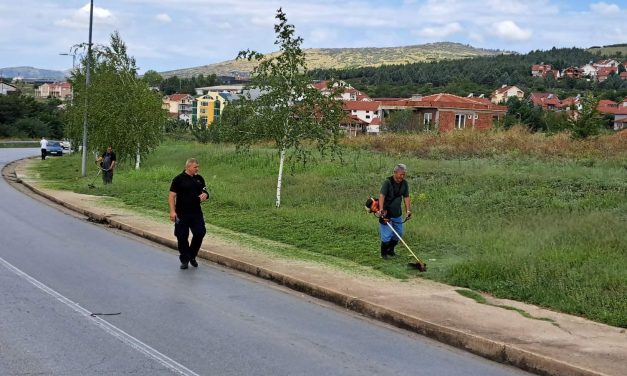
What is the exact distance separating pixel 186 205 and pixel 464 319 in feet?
17.8

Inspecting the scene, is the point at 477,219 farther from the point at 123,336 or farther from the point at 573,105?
the point at 573,105

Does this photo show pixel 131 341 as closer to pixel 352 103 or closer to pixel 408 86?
pixel 352 103

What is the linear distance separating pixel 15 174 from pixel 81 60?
36.3 ft

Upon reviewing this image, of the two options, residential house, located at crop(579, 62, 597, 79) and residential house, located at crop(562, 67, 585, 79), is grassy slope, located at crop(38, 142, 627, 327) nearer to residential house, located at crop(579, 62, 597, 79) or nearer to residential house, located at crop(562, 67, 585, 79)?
residential house, located at crop(562, 67, 585, 79)

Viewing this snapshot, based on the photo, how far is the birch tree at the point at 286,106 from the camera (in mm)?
19875

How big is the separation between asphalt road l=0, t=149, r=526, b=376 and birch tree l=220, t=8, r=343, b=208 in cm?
818

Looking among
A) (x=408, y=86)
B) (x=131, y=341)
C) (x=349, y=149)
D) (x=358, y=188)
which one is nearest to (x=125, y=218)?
(x=358, y=188)

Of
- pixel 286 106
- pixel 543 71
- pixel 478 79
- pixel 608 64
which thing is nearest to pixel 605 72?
pixel 543 71

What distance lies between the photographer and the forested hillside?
375 feet

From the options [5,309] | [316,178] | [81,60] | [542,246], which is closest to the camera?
[5,309]

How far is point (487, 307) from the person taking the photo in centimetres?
916

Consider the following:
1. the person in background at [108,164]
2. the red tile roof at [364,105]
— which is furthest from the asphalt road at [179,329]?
the red tile roof at [364,105]

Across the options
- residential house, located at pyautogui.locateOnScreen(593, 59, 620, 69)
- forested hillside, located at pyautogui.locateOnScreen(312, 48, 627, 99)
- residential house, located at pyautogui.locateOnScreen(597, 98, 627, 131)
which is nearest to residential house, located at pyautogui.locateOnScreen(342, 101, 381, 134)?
forested hillside, located at pyautogui.locateOnScreen(312, 48, 627, 99)

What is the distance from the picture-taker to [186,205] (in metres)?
12.1
